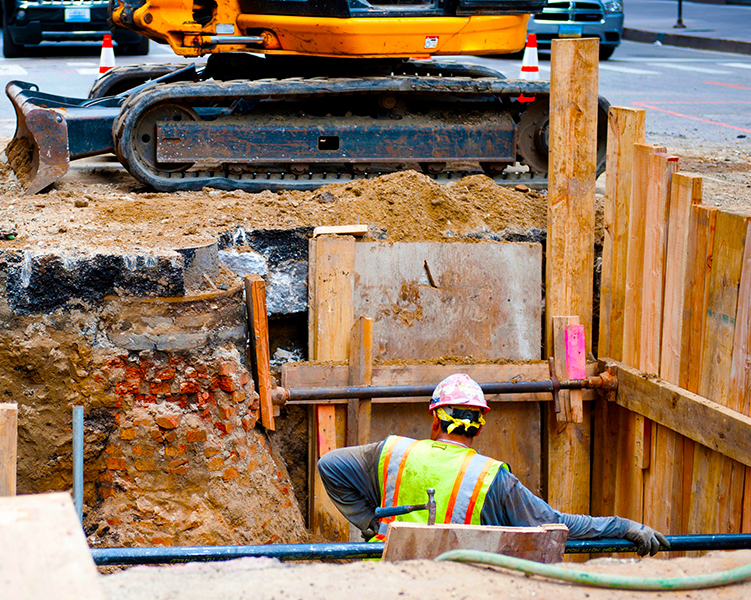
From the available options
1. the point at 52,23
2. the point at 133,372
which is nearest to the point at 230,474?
the point at 133,372

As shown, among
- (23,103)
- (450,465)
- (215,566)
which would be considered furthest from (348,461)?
(23,103)

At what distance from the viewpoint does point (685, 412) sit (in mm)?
5504

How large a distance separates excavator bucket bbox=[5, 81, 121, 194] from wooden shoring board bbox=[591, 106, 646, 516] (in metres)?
3.86

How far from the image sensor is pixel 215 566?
285 cm

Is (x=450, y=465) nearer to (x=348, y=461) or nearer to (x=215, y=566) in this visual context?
(x=348, y=461)

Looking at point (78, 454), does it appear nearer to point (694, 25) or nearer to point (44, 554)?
point (44, 554)

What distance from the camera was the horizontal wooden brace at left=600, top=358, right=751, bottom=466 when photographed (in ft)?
16.6

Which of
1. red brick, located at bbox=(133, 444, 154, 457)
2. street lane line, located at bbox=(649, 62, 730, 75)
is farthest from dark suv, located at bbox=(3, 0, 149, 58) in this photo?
red brick, located at bbox=(133, 444, 154, 457)

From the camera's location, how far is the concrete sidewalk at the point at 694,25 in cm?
2353

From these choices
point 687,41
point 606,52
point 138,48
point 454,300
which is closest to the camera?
point 454,300

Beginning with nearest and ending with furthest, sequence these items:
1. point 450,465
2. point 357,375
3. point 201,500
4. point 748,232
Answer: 1. point 450,465
2. point 748,232
3. point 201,500
4. point 357,375

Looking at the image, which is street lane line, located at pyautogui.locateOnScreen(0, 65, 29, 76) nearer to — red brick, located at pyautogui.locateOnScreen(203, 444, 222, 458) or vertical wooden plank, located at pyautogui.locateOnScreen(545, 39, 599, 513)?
vertical wooden plank, located at pyautogui.locateOnScreen(545, 39, 599, 513)

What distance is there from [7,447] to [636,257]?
168 inches

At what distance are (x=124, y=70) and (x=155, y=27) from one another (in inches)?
55.5
